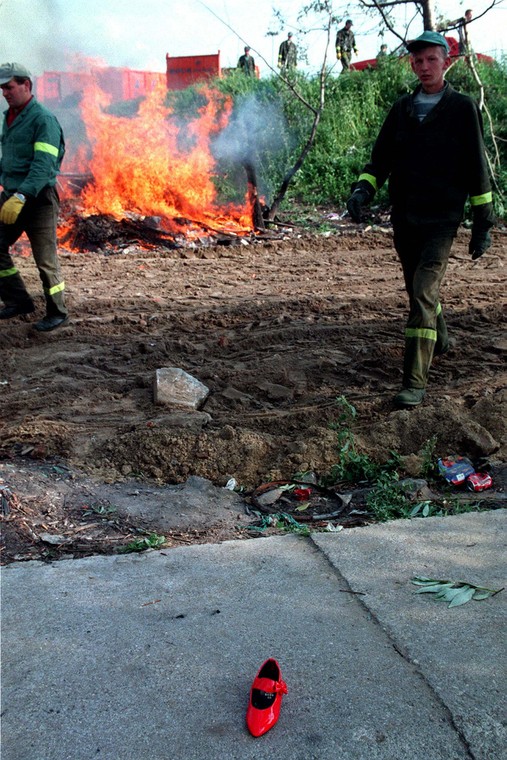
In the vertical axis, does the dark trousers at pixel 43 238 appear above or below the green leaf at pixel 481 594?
above

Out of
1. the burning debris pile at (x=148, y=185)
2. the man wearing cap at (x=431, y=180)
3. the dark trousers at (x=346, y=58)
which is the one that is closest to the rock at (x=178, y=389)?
the man wearing cap at (x=431, y=180)

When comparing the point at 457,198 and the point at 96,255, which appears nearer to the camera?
the point at 457,198

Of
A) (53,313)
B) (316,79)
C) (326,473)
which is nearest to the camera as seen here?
(326,473)

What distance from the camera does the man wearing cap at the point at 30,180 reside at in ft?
20.0

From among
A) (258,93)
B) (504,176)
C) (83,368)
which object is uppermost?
(258,93)

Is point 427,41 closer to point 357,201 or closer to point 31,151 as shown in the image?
point 357,201

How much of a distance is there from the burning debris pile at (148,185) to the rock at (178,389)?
628 centimetres

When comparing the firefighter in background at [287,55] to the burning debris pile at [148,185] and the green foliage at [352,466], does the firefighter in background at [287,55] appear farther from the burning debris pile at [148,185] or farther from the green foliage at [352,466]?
→ the green foliage at [352,466]

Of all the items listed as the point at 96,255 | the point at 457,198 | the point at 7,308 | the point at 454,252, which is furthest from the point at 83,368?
the point at 454,252

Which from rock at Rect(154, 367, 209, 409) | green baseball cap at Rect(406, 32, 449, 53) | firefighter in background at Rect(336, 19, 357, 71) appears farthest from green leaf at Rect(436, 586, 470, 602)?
firefighter in background at Rect(336, 19, 357, 71)

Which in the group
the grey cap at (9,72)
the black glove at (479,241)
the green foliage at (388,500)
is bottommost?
the green foliage at (388,500)

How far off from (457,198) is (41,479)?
3071mm

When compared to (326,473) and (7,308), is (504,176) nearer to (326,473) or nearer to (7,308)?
(7,308)

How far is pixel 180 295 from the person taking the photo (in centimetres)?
791
